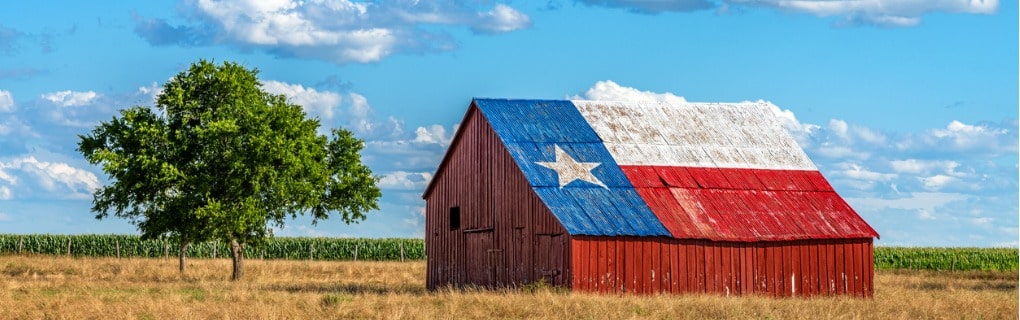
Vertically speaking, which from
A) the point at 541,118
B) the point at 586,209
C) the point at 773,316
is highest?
the point at 541,118

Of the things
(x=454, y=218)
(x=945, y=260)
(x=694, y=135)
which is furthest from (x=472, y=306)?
(x=945, y=260)

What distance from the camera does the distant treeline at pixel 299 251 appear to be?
70125mm

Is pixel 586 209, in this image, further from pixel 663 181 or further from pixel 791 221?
pixel 791 221

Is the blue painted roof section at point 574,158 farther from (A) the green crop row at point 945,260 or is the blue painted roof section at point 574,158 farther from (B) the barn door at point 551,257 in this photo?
(A) the green crop row at point 945,260

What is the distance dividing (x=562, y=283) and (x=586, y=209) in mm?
→ 2146

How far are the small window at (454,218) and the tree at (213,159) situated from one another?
1052 centimetres

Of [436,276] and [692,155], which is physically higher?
[692,155]

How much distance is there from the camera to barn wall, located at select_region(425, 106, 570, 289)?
106 feet

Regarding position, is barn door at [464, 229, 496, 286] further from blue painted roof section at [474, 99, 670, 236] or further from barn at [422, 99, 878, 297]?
blue painted roof section at [474, 99, 670, 236]

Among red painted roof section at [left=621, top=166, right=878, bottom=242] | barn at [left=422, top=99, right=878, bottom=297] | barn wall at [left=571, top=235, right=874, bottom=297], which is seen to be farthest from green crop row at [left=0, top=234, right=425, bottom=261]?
barn wall at [left=571, top=235, right=874, bottom=297]

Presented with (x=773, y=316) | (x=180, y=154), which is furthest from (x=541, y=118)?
(x=180, y=154)

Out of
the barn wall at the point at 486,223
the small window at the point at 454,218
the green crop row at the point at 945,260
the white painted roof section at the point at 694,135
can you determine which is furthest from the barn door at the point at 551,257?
the green crop row at the point at 945,260

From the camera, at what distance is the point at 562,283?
102 ft

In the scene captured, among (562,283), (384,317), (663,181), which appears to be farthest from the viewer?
(663,181)
